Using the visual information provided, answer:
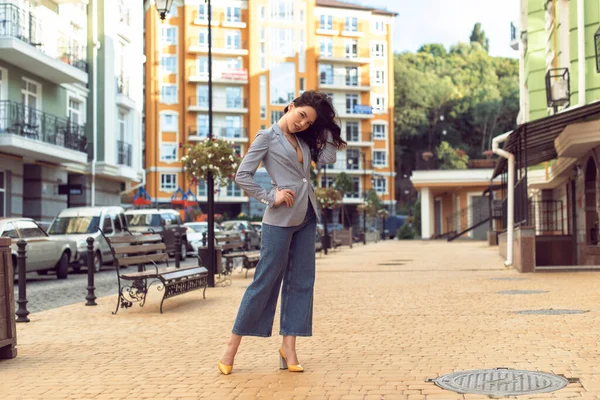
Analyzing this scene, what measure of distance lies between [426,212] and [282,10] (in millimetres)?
27199

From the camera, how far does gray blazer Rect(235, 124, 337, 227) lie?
5684 mm

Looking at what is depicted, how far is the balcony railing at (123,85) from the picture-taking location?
35250mm

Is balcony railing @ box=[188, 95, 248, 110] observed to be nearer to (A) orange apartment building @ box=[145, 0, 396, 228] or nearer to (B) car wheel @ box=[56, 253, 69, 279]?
(A) orange apartment building @ box=[145, 0, 396, 228]

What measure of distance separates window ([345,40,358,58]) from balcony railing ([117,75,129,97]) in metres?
44.7

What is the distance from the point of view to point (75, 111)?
3212 centimetres

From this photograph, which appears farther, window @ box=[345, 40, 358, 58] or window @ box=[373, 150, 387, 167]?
window @ box=[373, 150, 387, 167]

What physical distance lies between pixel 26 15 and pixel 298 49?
50.7 metres

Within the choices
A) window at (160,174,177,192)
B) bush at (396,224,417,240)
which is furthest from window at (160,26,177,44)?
bush at (396,224,417,240)

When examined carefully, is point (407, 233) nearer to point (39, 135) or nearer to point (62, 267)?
point (39, 135)

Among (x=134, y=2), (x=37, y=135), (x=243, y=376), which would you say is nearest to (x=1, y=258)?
(x=243, y=376)

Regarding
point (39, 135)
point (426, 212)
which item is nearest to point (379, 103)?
point (426, 212)

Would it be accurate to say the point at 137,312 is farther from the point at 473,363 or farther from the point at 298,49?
the point at 298,49

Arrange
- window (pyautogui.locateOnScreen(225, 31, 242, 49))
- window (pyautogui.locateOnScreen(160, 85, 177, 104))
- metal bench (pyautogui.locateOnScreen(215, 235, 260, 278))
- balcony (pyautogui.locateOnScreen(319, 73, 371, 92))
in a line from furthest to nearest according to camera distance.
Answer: balcony (pyautogui.locateOnScreen(319, 73, 371, 92))
window (pyautogui.locateOnScreen(225, 31, 242, 49))
window (pyautogui.locateOnScreen(160, 85, 177, 104))
metal bench (pyautogui.locateOnScreen(215, 235, 260, 278))

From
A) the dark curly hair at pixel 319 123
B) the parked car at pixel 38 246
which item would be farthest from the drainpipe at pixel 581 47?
the dark curly hair at pixel 319 123
